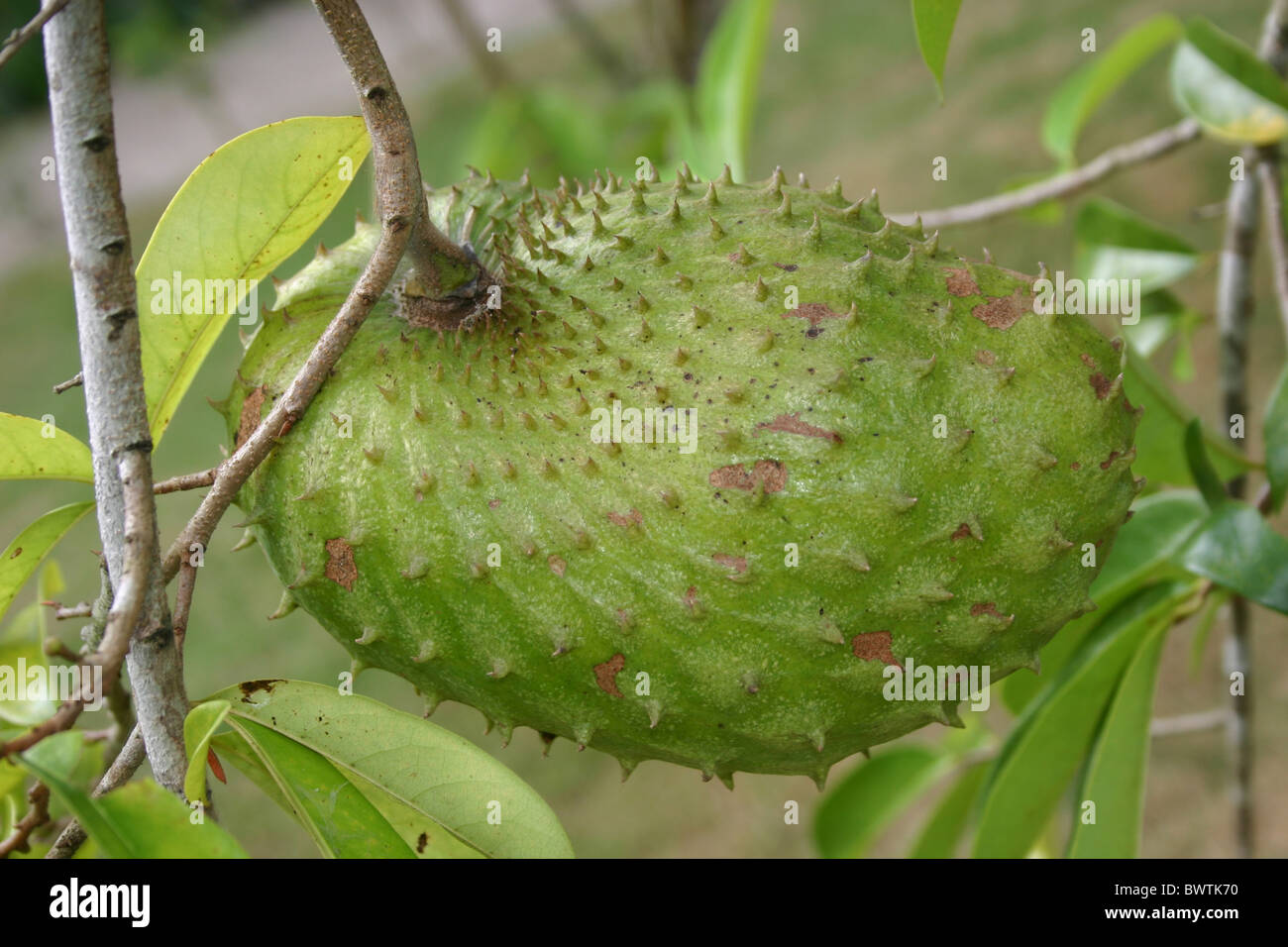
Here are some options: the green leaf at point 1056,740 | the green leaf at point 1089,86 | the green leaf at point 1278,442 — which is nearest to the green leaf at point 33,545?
the green leaf at point 1056,740

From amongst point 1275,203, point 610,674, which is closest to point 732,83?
point 1275,203

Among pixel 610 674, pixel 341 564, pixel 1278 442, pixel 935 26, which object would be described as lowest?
pixel 610 674

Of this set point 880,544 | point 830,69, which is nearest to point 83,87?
point 880,544

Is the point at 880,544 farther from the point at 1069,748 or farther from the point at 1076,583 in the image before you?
the point at 1069,748

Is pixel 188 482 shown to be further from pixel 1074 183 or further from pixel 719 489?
pixel 1074 183

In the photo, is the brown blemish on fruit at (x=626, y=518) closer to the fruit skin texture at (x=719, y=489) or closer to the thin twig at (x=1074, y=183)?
the fruit skin texture at (x=719, y=489)

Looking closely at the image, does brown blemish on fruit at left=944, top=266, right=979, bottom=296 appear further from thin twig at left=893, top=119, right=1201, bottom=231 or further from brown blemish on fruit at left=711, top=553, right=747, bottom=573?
thin twig at left=893, top=119, right=1201, bottom=231
